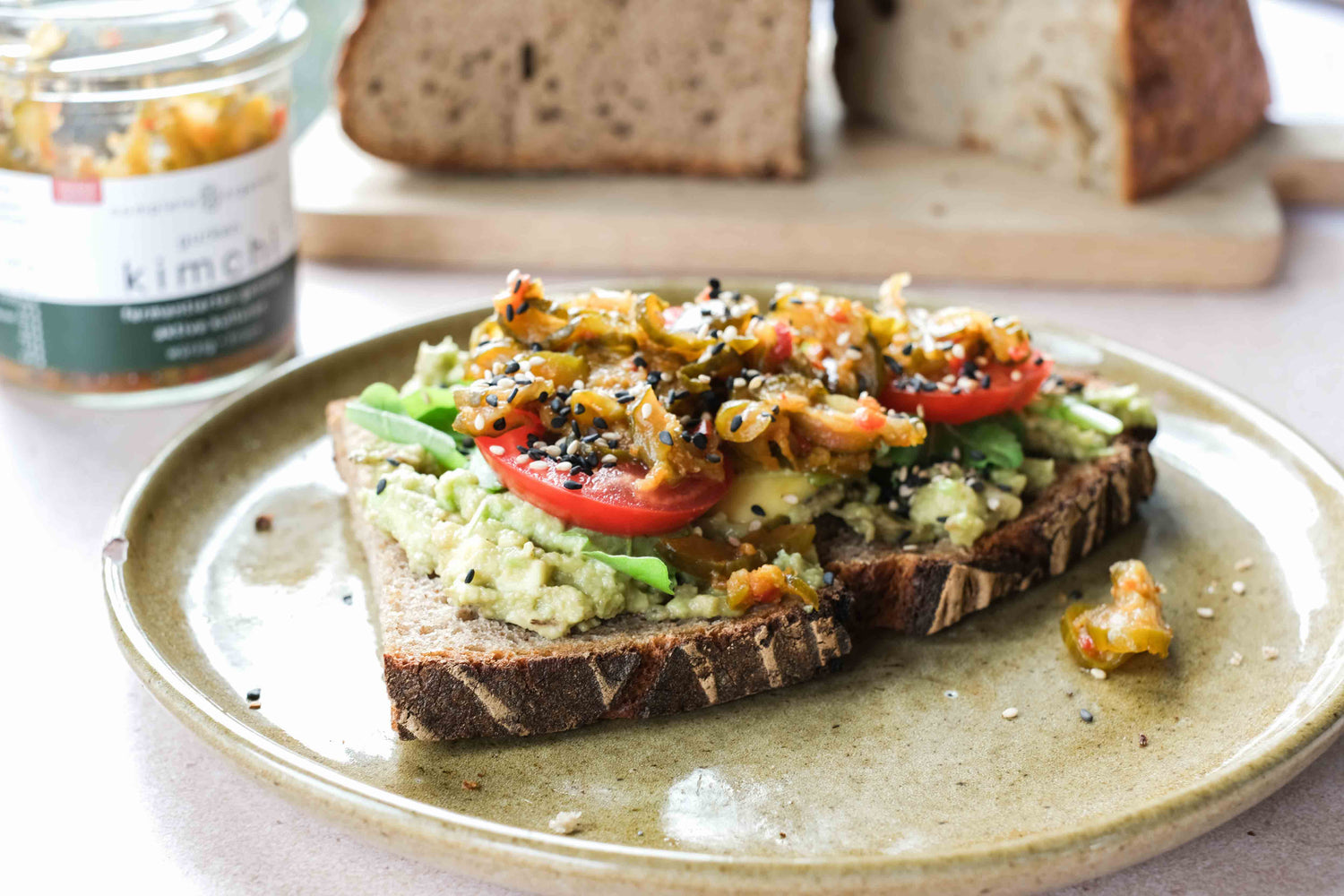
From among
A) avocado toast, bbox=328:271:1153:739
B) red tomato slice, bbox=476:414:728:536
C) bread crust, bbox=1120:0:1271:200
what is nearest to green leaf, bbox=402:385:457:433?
avocado toast, bbox=328:271:1153:739

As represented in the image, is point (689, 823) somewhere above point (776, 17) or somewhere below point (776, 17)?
below

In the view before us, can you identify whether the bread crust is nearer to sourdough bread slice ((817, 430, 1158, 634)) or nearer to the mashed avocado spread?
sourdough bread slice ((817, 430, 1158, 634))

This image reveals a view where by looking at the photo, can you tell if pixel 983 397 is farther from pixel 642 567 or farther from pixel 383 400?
pixel 383 400

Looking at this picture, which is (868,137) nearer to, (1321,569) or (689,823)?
(1321,569)

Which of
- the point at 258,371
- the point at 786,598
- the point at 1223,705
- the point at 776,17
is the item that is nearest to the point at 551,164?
the point at 776,17

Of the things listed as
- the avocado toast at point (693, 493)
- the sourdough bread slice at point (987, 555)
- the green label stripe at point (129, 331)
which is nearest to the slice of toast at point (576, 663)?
the avocado toast at point (693, 493)
